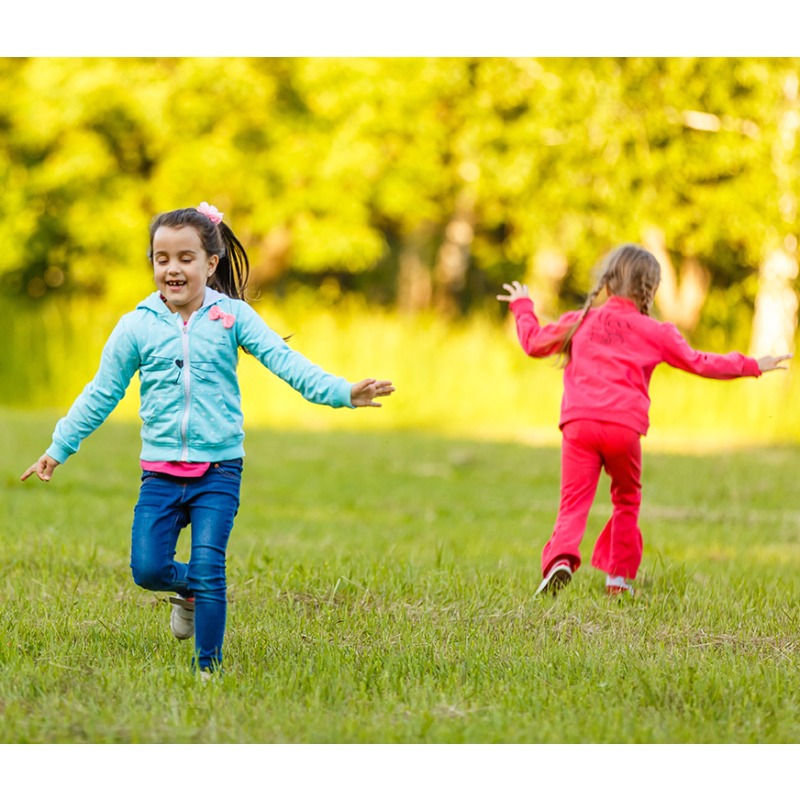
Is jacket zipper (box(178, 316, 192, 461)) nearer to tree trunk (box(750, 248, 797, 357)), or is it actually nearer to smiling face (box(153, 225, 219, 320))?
smiling face (box(153, 225, 219, 320))

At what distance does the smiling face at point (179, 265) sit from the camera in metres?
4.43

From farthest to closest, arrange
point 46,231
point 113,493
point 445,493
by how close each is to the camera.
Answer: point 46,231, point 445,493, point 113,493

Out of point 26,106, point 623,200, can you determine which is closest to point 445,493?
point 623,200

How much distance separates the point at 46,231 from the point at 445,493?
785 inches

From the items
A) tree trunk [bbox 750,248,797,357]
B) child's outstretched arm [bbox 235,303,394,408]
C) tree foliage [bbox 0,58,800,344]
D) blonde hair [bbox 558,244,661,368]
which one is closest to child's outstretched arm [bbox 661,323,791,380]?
blonde hair [bbox 558,244,661,368]

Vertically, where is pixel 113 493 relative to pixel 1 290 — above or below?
below

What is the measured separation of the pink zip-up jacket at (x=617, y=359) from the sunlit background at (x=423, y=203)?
10.3 m

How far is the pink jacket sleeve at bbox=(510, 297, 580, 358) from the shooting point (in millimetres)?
5980

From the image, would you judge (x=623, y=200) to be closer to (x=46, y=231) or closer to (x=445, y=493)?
(x=445, y=493)

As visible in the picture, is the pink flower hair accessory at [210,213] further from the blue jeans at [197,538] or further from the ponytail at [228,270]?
the blue jeans at [197,538]

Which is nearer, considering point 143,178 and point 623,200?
point 623,200
